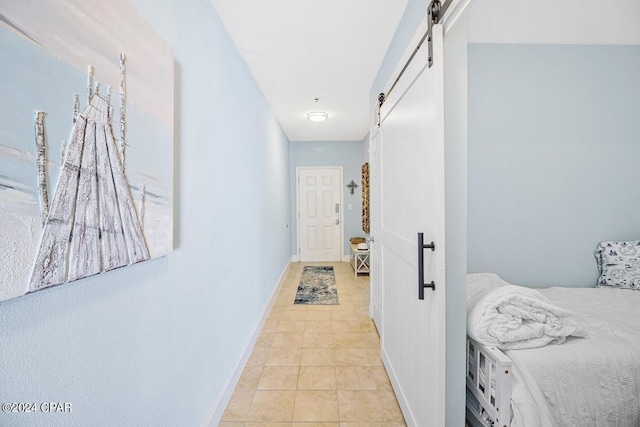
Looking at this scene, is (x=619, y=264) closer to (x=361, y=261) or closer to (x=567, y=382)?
(x=567, y=382)

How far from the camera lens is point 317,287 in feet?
13.3

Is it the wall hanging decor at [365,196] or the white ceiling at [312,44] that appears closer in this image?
the white ceiling at [312,44]

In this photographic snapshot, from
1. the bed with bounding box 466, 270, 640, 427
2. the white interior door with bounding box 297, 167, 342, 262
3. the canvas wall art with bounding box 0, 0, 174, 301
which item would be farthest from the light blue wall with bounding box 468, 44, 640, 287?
the white interior door with bounding box 297, 167, 342, 262

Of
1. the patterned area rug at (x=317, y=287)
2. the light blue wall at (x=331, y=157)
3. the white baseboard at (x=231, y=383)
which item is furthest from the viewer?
the light blue wall at (x=331, y=157)

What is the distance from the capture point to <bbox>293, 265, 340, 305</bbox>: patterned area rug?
11.5 feet

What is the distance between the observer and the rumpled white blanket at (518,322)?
1257 mm

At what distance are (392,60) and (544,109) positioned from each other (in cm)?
136

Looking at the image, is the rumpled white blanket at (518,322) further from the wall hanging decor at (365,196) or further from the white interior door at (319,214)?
the white interior door at (319,214)

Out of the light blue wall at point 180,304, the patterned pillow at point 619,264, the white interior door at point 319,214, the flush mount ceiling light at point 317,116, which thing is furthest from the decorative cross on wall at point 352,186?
the patterned pillow at point 619,264

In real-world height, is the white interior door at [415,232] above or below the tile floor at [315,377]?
above

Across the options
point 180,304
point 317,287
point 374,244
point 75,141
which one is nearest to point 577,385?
point 374,244

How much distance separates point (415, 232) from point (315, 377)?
55.0 inches

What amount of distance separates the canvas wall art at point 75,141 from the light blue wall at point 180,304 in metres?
0.10

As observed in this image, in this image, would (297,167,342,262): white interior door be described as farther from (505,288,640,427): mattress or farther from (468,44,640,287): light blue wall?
(505,288,640,427): mattress
